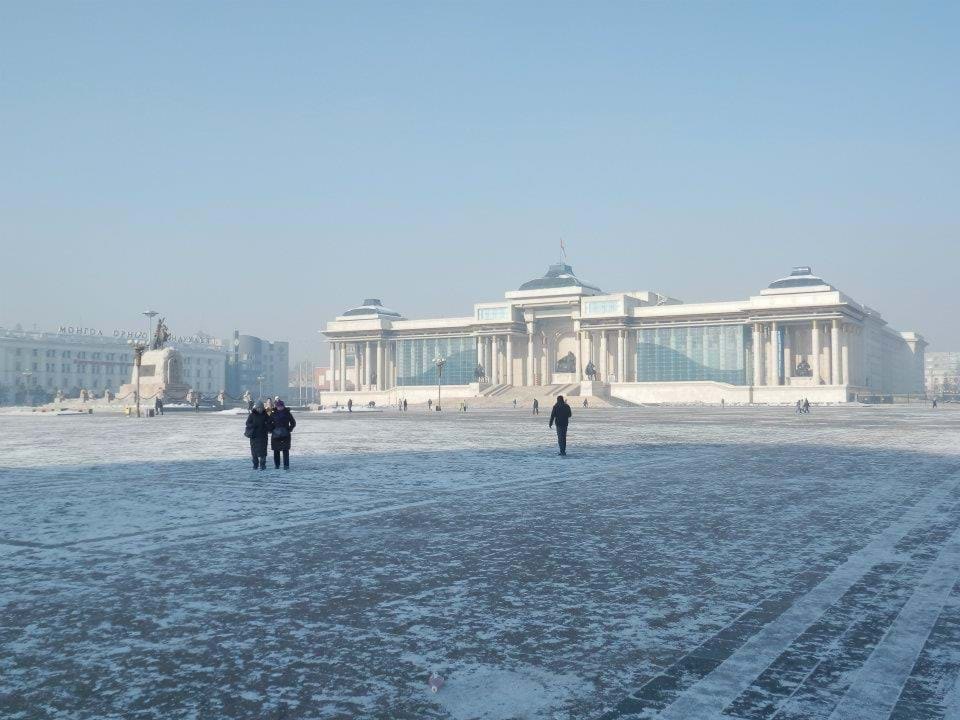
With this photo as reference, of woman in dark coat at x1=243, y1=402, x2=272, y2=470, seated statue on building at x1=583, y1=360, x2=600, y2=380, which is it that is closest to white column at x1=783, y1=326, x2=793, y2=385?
seated statue on building at x1=583, y1=360, x2=600, y2=380

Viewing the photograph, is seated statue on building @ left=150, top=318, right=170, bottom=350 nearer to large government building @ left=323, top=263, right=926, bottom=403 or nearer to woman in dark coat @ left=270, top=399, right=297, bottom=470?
large government building @ left=323, top=263, right=926, bottom=403

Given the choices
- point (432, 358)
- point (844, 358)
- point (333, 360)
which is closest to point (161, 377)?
point (432, 358)

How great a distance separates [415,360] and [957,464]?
366 ft

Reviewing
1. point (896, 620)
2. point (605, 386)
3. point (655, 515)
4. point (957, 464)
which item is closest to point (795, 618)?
point (896, 620)

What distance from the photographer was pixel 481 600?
20.7 feet

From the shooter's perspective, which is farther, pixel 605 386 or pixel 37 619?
pixel 605 386

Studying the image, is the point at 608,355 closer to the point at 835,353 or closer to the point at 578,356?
the point at 578,356

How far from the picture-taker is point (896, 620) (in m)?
5.72

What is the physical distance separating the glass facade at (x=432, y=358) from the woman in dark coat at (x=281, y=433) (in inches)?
4120

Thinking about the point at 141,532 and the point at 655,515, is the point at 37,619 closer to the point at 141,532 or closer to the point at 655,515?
the point at 141,532

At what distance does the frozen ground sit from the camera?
4312 mm

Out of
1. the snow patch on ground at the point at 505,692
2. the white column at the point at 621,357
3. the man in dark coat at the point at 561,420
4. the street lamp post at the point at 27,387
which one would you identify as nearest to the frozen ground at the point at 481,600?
the snow patch on ground at the point at 505,692

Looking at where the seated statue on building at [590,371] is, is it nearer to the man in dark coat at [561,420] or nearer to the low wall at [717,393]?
the low wall at [717,393]

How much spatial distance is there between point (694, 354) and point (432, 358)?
38795mm
